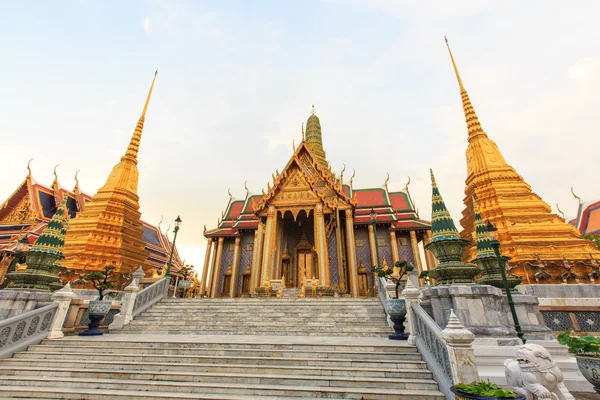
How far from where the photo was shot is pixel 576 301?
290 inches

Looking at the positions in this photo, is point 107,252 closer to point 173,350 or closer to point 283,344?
point 173,350

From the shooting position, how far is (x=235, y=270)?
19.8 metres

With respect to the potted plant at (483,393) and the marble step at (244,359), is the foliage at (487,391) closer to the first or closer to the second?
the potted plant at (483,393)

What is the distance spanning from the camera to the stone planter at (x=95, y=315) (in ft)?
23.3

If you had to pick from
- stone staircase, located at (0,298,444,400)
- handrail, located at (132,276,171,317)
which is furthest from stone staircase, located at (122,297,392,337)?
stone staircase, located at (0,298,444,400)

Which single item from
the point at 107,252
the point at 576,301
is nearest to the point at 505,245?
the point at 576,301

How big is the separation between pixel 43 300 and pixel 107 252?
34.8 ft

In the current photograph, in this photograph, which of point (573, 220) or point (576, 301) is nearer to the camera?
point (576, 301)

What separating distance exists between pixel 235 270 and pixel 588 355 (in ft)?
60.7

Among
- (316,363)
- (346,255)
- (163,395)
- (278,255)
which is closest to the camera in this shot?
(163,395)

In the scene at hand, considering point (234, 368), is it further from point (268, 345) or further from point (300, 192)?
point (300, 192)

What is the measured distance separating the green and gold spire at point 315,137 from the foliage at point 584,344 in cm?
2254

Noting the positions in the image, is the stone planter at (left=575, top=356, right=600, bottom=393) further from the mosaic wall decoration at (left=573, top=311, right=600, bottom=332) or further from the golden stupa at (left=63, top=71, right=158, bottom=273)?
the golden stupa at (left=63, top=71, right=158, bottom=273)

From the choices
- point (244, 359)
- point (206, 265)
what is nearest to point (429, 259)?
point (206, 265)
